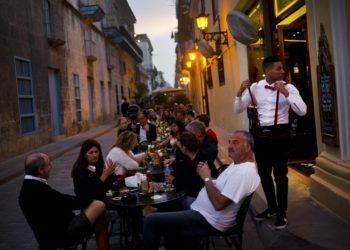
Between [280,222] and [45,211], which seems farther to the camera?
[280,222]

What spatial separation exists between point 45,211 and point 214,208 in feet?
4.51

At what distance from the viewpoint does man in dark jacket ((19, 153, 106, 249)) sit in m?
3.66

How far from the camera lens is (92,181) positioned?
4383mm

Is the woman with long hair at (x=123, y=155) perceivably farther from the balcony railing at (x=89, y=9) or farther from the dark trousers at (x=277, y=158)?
the balcony railing at (x=89, y=9)

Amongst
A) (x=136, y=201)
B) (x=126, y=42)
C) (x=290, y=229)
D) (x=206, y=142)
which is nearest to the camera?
(x=136, y=201)

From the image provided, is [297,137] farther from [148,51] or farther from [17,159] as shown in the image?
[148,51]

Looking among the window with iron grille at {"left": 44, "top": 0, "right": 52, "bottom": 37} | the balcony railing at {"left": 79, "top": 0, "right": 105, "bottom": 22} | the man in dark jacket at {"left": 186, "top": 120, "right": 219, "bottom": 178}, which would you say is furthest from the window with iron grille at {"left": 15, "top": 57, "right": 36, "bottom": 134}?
the man in dark jacket at {"left": 186, "top": 120, "right": 219, "bottom": 178}

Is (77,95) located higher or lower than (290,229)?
higher

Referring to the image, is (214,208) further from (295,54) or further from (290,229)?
(295,54)

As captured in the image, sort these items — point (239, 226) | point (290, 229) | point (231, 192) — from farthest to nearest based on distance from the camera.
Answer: point (290, 229) < point (239, 226) < point (231, 192)

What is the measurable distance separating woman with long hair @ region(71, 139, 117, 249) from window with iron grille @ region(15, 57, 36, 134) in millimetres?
10787

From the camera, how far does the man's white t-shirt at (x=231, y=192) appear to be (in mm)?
3438

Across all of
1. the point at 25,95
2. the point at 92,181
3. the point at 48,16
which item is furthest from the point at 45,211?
the point at 48,16

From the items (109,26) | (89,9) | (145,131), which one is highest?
(109,26)
